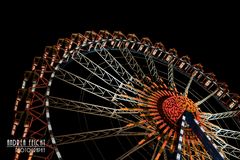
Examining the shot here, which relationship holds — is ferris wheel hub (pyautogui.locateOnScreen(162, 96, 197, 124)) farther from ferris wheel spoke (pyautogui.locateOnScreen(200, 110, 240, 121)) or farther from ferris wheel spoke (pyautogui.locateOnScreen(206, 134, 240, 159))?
ferris wheel spoke (pyautogui.locateOnScreen(206, 134, 240, 159))

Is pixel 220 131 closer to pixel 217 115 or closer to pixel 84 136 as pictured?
pixel 217 115

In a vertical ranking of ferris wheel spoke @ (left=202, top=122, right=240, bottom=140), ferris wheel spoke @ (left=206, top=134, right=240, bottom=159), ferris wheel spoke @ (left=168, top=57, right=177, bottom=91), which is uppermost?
ferris wheel spoke @ (left=168, top=57, right=177, bottom=91)

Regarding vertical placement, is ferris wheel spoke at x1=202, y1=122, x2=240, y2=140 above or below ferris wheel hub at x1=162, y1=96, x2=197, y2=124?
below

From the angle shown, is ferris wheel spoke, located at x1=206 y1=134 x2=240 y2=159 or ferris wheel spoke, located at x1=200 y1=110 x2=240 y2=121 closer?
ferris wheel spoke, located at x1=206 y1=134 x2=240 y2=159

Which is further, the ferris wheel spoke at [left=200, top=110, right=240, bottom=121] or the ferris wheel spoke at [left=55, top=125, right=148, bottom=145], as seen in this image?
the ferris wheel spoke at [left=200, top=110, right=240, bottom=121]

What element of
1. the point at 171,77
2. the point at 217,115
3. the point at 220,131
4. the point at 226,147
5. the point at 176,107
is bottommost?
the point at 226,147

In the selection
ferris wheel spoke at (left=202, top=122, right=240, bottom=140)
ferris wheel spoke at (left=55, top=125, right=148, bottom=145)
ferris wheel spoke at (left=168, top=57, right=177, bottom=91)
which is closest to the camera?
ferris wheel spoke at (left=55, top=125, right=148, bottom=145)

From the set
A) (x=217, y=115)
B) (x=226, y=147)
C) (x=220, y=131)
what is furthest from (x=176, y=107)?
(x=226, y=147)

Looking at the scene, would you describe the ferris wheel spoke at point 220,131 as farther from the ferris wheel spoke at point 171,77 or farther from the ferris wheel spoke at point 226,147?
the ferris wheel spoke at point 171,77

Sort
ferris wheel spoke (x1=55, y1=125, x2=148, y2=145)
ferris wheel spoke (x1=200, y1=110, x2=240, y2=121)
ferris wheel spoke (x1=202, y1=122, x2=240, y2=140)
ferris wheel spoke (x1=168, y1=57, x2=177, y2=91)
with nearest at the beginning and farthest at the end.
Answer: ferris wheel spoke (x1=55, y1=125, x2=148, y2=145)
ferris wheel spoke (x1=202, y1=122, x2=240, y2=140)
ferris wheel spoke (x1=200, y1=110, x2=240, y2=121)
ferris wheel spoke (x1=168, y1=57, x2=177, y2=91)

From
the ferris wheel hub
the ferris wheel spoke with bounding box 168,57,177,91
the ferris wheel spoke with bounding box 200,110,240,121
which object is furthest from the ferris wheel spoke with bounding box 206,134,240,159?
the ferris wheel spoke with bounding box 168,57,177,91

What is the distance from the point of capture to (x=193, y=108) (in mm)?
20781

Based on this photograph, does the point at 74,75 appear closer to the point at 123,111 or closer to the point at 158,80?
the point at 123,111

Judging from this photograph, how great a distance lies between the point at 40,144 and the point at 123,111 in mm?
6002
